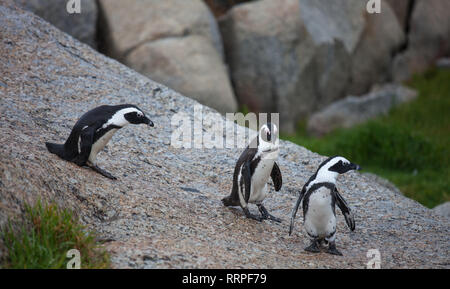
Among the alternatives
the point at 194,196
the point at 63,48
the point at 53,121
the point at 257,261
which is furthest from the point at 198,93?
the point at 257,261

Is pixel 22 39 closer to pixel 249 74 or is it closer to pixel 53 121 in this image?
pixel 53 121

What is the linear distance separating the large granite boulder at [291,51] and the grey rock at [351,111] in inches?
16.5

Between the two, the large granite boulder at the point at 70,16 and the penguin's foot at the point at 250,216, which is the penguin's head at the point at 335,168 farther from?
the large granite boulder at the point at 70,16

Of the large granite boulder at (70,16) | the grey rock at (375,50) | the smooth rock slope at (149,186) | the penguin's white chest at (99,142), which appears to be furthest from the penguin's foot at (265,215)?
the grey rock at (375,50)

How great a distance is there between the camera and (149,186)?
524 cm

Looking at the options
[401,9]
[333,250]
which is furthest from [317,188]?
[401,9]

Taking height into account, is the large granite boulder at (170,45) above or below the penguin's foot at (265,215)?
above

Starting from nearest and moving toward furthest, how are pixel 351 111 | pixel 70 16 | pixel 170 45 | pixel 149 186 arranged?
pixel 149 186
pixel 70 16
pixel 170 45
pixel 351 111

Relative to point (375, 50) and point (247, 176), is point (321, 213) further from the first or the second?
point (375, 50)

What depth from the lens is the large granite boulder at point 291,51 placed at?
1041 cm

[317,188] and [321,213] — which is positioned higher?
[317,188]

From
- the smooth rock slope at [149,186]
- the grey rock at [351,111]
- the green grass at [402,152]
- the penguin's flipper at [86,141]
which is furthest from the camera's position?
the grey rock at [351,111]

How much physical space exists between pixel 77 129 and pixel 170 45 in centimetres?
468
